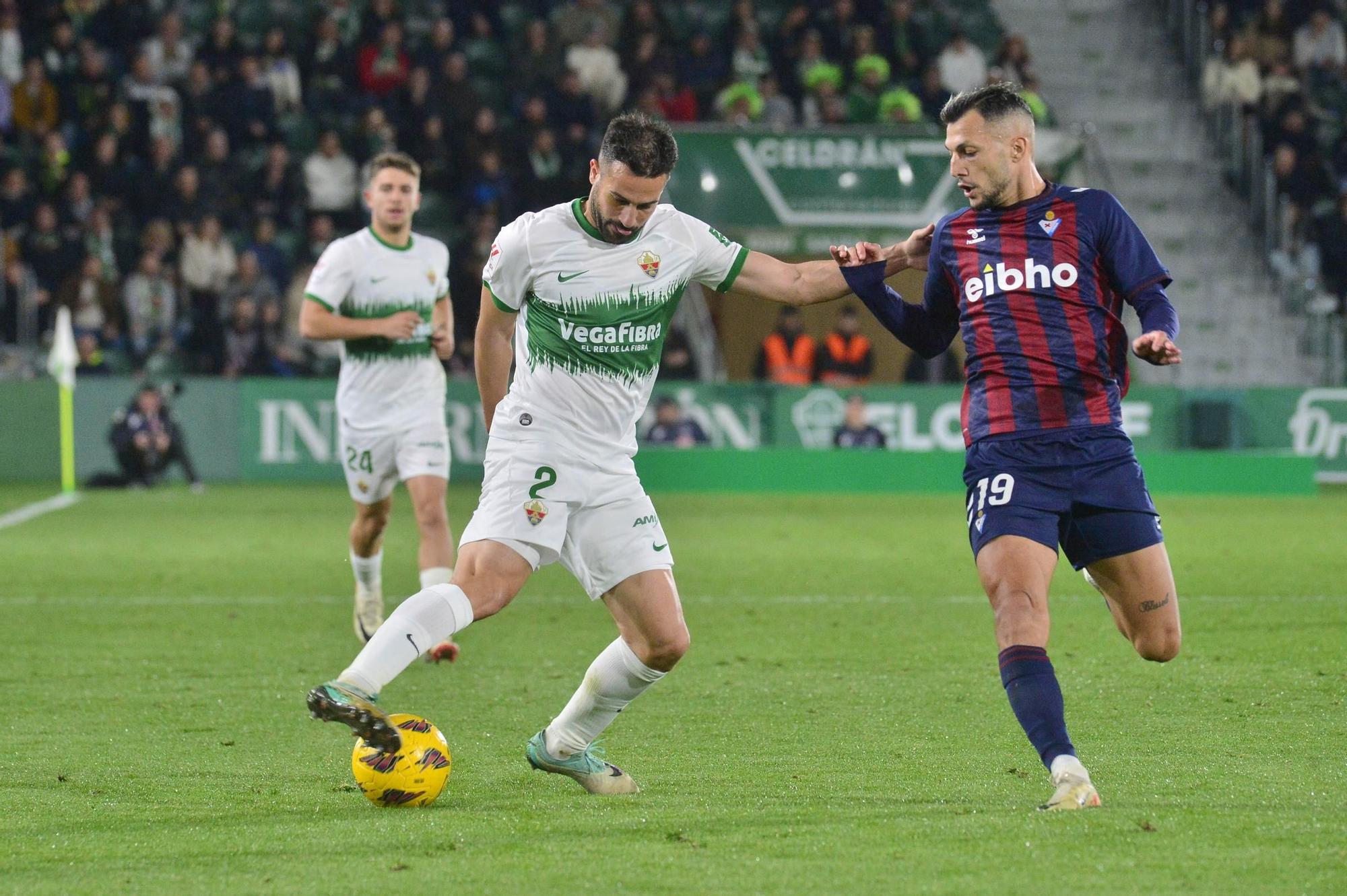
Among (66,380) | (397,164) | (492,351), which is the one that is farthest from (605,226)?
(66,380)

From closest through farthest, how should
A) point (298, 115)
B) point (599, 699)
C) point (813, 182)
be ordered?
point (599, 699)
point (813, 182)
point (298, 115)

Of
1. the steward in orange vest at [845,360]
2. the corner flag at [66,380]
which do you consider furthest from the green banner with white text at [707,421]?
the steward in orange vest at [845,360]

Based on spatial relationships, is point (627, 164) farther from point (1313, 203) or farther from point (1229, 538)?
point (1313, 203)

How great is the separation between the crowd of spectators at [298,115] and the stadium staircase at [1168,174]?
2.39 meters

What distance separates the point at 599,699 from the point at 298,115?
18740 millimetres

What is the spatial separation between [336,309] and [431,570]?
4.80 ft

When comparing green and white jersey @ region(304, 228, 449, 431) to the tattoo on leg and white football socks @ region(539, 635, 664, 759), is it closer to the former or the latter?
white football socks @ region(539, 635, 664, 759)

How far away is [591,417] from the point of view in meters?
5.66

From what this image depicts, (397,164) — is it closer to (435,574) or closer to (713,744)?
(435,574)

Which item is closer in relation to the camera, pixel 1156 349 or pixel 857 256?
pixel 1156 349

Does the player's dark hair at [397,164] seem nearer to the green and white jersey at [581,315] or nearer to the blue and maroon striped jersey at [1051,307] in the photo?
the green and white jersey at [581,315]

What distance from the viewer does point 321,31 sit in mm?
23125

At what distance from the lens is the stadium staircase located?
76.4 feet

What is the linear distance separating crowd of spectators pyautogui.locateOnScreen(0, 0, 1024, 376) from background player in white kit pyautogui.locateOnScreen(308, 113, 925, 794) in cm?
1500
